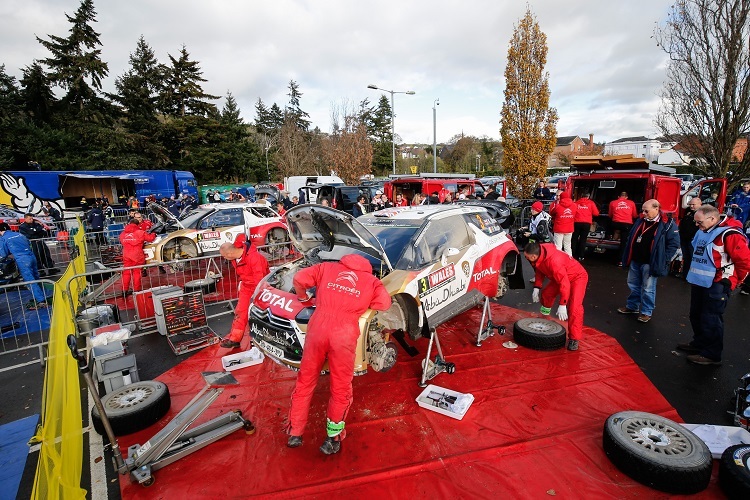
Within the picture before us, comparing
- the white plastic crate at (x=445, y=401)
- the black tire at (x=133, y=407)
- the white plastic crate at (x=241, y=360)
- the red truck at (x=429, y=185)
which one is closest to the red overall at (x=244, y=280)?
the white plastic crate at (x=241, y=360)

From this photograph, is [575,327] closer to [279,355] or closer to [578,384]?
[578,384]

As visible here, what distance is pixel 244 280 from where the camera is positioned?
5348 mm

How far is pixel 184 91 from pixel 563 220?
40.0 meters

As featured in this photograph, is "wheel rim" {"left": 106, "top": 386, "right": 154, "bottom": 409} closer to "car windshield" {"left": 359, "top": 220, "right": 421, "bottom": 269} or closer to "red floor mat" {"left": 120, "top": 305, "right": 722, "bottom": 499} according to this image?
"red floor mat" {"left": 120, "top": 305, "right": 722, "bottom": 499}

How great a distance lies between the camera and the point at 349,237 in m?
4.34

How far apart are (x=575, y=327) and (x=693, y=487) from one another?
2.34 m

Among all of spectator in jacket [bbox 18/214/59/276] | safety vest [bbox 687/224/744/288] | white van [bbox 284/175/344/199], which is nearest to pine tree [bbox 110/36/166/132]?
white van [bbox 284/175/344/199]

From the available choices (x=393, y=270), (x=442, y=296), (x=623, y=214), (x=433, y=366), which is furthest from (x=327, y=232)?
(x=623, y=214)

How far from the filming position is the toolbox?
221 inches

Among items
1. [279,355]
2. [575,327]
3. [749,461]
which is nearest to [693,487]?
[749,461]

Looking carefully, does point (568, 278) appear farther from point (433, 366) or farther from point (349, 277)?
point (349, 277)

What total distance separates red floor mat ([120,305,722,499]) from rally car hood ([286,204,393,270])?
1.64m

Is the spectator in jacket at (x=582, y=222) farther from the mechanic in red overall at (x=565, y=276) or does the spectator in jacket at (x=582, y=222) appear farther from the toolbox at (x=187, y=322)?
the toolbox at (x=187, y=322)

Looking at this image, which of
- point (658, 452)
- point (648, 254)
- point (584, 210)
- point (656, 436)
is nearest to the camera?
point (658, 452)
